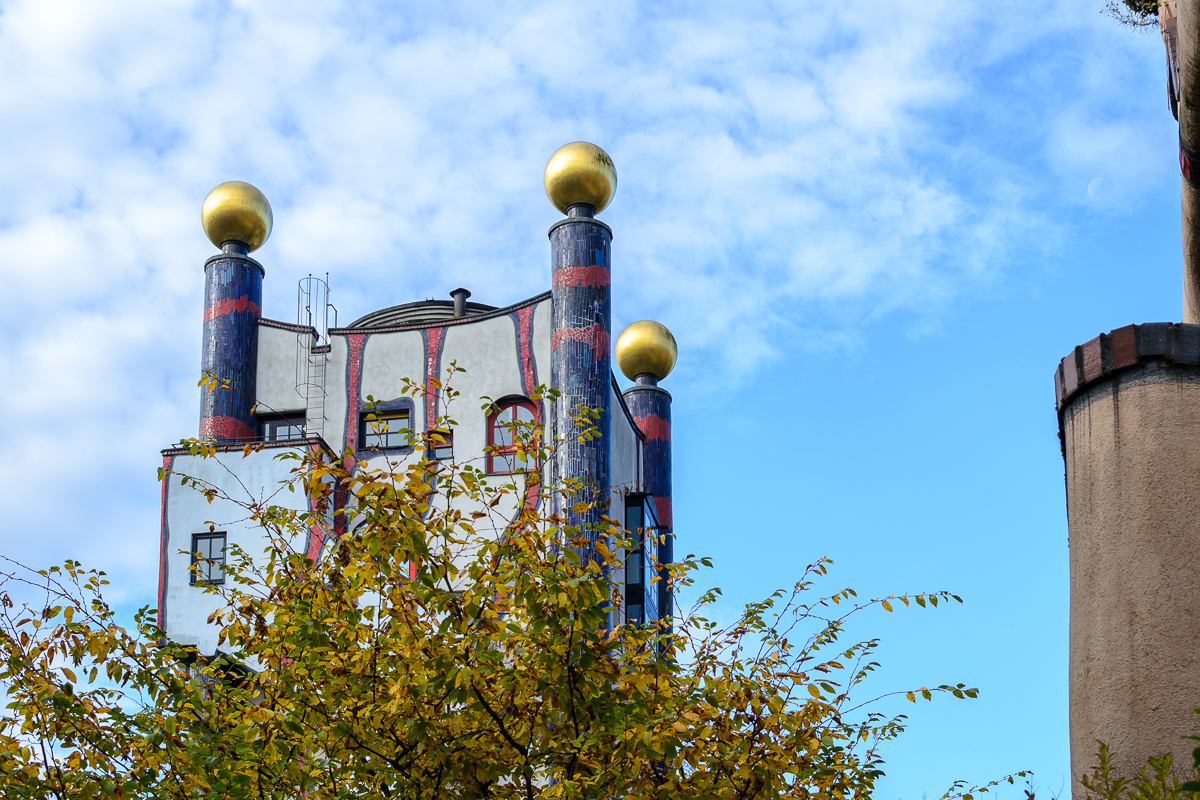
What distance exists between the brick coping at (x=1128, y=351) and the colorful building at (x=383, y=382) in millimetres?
11196

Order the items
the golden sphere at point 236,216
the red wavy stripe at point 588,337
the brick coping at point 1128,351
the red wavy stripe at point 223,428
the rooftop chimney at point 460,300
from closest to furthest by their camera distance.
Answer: the brick coping at point 1128,351
the red wavy stripe at point 588,337
the red wavy stripe at point 223,428
the golden sphere at point 236,216
the rooftop chimney at point 460,300

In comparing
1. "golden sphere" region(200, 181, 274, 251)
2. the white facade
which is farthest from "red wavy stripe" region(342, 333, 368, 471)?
"golden sphere" region(200, 181, 274, 251)

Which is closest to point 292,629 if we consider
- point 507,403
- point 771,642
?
point 771,642

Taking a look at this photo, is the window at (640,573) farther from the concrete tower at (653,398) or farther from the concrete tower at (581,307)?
the concrete tower at (581,307)

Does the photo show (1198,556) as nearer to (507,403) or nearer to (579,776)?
(579,776)

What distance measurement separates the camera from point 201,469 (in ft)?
59.8

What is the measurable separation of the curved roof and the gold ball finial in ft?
9.00

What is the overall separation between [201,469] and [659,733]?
14018 millimetres

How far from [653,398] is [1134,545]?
17777mm

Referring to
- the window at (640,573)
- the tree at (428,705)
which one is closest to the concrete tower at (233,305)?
the window at (640,573)

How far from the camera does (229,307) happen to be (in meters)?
19.5

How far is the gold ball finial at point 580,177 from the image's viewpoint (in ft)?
61.3

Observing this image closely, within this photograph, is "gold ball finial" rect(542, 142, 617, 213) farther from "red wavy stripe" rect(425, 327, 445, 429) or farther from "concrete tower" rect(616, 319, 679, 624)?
"concrete tower" rect(616, 319, 679, 624)

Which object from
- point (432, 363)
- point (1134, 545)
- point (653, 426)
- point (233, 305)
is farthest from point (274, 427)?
point (1134, 545)
